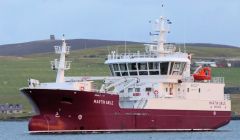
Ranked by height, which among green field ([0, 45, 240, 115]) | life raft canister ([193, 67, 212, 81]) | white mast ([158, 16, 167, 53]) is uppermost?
white mast ([158, 16, 167, 53])

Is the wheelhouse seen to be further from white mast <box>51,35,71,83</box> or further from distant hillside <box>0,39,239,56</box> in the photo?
distant hillside <box>0,39,239,56</box>

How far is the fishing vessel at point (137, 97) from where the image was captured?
2650 inches

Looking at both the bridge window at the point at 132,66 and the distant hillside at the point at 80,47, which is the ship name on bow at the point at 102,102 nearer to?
the bridge window at the point at 132,66

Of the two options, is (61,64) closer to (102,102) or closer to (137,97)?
(102,102)

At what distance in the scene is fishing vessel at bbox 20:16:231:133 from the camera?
6731 centimetres

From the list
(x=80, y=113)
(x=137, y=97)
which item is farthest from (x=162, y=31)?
(x=80, y=113)

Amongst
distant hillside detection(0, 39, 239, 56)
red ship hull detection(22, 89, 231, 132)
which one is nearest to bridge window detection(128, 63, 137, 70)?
red ship hull detection(22, 89, 231, 132)

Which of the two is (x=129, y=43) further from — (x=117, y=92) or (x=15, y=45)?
(x=117, y=92)

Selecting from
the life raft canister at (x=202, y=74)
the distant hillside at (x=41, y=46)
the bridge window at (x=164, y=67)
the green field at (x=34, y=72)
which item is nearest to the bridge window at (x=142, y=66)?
the bridge window at (x=164, y=67)

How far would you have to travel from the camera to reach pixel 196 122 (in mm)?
74562

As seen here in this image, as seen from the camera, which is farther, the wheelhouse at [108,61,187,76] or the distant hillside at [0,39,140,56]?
the distant hillside at [0,39,140,56]

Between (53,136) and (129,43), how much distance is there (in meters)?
124

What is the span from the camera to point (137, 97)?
7094 cm

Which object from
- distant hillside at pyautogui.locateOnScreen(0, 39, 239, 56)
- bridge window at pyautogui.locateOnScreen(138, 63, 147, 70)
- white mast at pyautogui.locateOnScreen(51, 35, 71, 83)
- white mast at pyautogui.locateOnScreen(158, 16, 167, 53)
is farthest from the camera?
distant hillside at pyautogui.locateOnScreen(0, 39, 239, 56)
